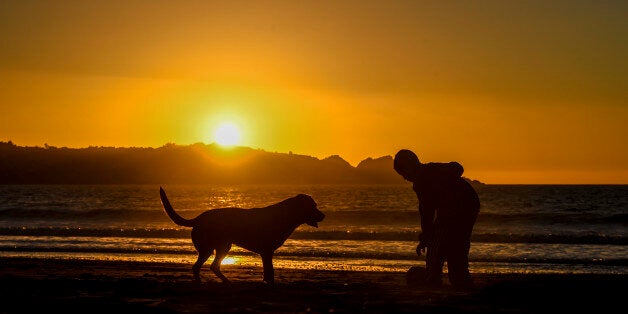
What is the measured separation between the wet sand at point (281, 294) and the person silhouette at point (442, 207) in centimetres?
55

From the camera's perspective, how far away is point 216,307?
358 inches

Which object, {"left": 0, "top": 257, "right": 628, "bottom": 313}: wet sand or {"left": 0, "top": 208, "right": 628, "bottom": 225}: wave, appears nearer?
{"left": 0, "top": 257, "right": 628, "bottom": 313}: wet sand

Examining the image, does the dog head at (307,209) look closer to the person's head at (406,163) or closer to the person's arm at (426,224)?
the person's arm at (426,224)

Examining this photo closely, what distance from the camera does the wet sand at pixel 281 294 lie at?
9.00 m

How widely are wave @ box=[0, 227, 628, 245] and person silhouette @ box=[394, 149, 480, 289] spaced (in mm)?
16502

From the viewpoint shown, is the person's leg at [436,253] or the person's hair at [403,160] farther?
the person's leg at [436,253]

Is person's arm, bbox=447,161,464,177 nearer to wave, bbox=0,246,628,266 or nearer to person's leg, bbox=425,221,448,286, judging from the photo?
person's leg, bbox=425,221,448,286

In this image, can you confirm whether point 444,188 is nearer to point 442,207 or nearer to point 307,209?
point 442,207

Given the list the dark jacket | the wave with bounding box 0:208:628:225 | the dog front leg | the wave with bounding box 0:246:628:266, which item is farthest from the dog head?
the wave with bounding box 0:208:628:225

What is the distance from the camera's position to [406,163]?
10.1m

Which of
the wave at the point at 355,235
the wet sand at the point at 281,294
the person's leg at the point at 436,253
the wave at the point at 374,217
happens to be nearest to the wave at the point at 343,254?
the wet sand at the point at 281,294

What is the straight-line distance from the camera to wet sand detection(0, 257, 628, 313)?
9.00 metres

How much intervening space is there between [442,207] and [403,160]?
883 millimetres

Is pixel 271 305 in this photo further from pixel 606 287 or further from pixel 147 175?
pixel 147 175
